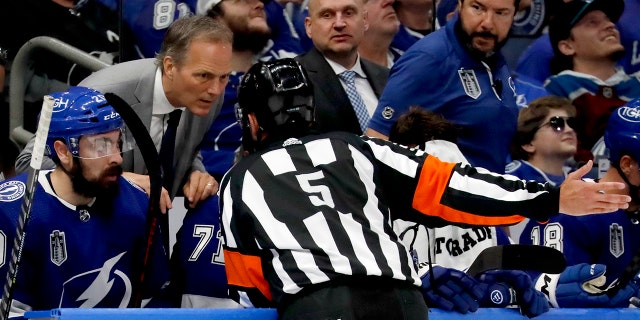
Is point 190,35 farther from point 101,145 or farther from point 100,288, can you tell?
point 100,288

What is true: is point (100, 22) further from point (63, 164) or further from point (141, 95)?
point (63, 164)

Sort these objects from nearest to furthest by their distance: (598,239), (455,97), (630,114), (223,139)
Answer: (598,239)
(630,114)
(455,97)
(223,139)

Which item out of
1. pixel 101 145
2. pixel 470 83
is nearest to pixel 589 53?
pixel 470 83

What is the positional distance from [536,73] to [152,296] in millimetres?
2876

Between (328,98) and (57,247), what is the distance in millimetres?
1342

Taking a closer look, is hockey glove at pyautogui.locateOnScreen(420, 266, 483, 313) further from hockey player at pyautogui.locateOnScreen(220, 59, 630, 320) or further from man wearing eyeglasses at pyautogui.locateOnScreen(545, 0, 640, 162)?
man wearing eyeglasses at pyautogui.locateOnScreen(545, 0, 640, 162)

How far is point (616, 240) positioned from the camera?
4.91 metres

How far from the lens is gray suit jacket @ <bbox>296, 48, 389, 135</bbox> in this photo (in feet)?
16.3

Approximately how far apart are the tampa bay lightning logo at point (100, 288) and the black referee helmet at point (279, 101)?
0.82 m

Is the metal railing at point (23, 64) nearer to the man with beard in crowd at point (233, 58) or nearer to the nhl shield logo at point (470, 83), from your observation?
the man with beard in crowd at point (233, 58)

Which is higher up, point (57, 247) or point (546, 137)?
point (57, 247)

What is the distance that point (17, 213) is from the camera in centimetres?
420

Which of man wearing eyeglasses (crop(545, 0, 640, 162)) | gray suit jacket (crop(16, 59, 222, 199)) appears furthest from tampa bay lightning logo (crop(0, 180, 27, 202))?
man wearing eyeglasses (crop(545, 0, 640, 162))

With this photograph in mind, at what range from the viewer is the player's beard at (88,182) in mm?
4242
